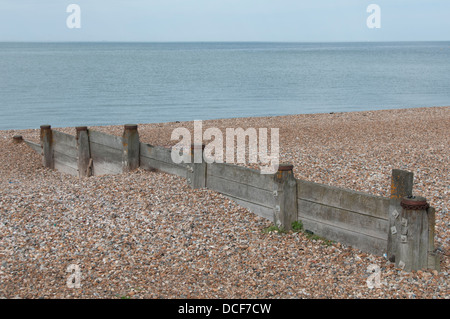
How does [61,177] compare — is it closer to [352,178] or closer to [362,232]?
[352,178]

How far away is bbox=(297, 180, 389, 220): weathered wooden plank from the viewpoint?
6.20 m

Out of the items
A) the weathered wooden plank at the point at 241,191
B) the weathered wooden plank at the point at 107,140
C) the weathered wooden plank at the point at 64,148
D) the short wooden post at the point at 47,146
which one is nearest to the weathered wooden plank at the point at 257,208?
the weathered wooden plank at the point at 241,191

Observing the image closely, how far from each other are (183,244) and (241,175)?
5.18ft

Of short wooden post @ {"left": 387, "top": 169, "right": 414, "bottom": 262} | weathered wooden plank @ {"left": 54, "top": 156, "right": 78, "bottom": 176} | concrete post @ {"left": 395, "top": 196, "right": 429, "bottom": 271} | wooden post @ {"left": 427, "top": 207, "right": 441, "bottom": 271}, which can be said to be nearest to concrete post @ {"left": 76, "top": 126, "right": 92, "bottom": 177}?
weathered wooden plank @ {"left": 54, "top": 156, "right": 78, "bottom": 176}

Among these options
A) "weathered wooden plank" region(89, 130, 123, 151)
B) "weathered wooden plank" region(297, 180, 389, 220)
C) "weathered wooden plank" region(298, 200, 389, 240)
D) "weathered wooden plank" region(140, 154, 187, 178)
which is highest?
"weathered wooden plank" region(89, 130, 123, 151)

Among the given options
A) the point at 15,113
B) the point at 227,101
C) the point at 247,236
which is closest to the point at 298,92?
the point at 227,101

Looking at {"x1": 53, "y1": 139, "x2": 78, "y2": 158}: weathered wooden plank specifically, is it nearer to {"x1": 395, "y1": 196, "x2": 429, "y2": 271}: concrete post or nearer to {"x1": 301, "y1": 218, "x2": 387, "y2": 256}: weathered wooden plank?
{"x1": 301, "y1": 218, "x2": 387, "y2": 256}: weathered wooden plank

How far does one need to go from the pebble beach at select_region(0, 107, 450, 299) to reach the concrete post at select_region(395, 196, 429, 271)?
0.13m

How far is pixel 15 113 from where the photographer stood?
28641 millimetres

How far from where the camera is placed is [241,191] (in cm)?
814

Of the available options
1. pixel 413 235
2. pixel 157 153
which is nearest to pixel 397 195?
pixel 413 235

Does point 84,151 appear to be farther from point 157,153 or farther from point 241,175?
point 241,175
